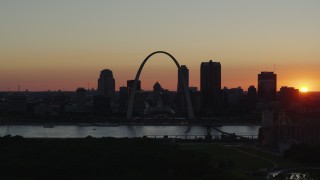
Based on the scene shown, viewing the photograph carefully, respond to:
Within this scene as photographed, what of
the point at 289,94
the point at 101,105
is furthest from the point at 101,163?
Result: the point at 289,94

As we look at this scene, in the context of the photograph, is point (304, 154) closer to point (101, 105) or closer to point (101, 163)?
point (101, 163)

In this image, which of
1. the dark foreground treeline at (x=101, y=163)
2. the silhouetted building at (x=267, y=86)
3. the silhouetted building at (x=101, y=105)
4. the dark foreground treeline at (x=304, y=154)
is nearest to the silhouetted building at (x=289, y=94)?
the silhouetted building at (x=267, y=86)

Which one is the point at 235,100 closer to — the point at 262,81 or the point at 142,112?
the point at 262,81

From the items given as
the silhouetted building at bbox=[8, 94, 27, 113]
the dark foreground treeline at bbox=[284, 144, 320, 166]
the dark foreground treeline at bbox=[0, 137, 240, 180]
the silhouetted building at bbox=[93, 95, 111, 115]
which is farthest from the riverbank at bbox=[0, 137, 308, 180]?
the silhouetted building at bbox=[8, 94, 27, 113]

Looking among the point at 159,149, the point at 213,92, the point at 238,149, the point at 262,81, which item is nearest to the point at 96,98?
the point at 213,92

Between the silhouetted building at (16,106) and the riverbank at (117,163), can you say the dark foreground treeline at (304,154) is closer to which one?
the riverbank at (117,163)

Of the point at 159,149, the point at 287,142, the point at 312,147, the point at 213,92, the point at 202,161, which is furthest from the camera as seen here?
the point at 213,92
